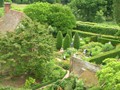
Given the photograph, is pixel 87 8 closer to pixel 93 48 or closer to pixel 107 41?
pixel 107 41

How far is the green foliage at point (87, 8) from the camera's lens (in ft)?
187

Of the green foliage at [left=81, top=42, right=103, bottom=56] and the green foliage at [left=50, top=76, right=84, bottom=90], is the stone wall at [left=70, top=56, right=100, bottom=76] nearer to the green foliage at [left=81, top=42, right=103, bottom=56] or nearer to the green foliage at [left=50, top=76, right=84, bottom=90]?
the green foliage at [left=50, top=76, right=84, bottom=90]

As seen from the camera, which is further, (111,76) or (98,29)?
(98,29)

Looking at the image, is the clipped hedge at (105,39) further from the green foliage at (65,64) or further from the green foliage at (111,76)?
the green foliage at (111,76)

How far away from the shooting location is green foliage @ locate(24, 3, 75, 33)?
39.8 metres

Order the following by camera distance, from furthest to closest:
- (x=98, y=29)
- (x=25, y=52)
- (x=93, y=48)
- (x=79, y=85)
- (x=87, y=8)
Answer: (x=87, y=8), (x=98, y=29), (x=93, y=48), (x=25, y=52), (x=79, y=85)

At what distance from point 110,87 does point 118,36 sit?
1018 inches

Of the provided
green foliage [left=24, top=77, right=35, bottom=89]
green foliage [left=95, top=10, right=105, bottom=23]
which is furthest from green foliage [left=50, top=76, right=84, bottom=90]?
green foliage [left=95, top=10, right=105, bottom=23]

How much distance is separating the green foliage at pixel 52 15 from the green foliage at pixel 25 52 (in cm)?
1430

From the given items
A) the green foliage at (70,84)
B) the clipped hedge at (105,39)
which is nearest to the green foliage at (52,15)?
the clipped hedge at (105,39)

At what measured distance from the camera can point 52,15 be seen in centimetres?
4078

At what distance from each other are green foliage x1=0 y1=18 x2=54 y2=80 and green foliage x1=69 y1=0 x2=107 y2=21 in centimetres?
3291

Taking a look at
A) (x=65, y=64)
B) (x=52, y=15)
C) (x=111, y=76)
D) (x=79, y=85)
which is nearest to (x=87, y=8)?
(x=52, y=15)

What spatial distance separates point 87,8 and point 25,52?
35599 mm
